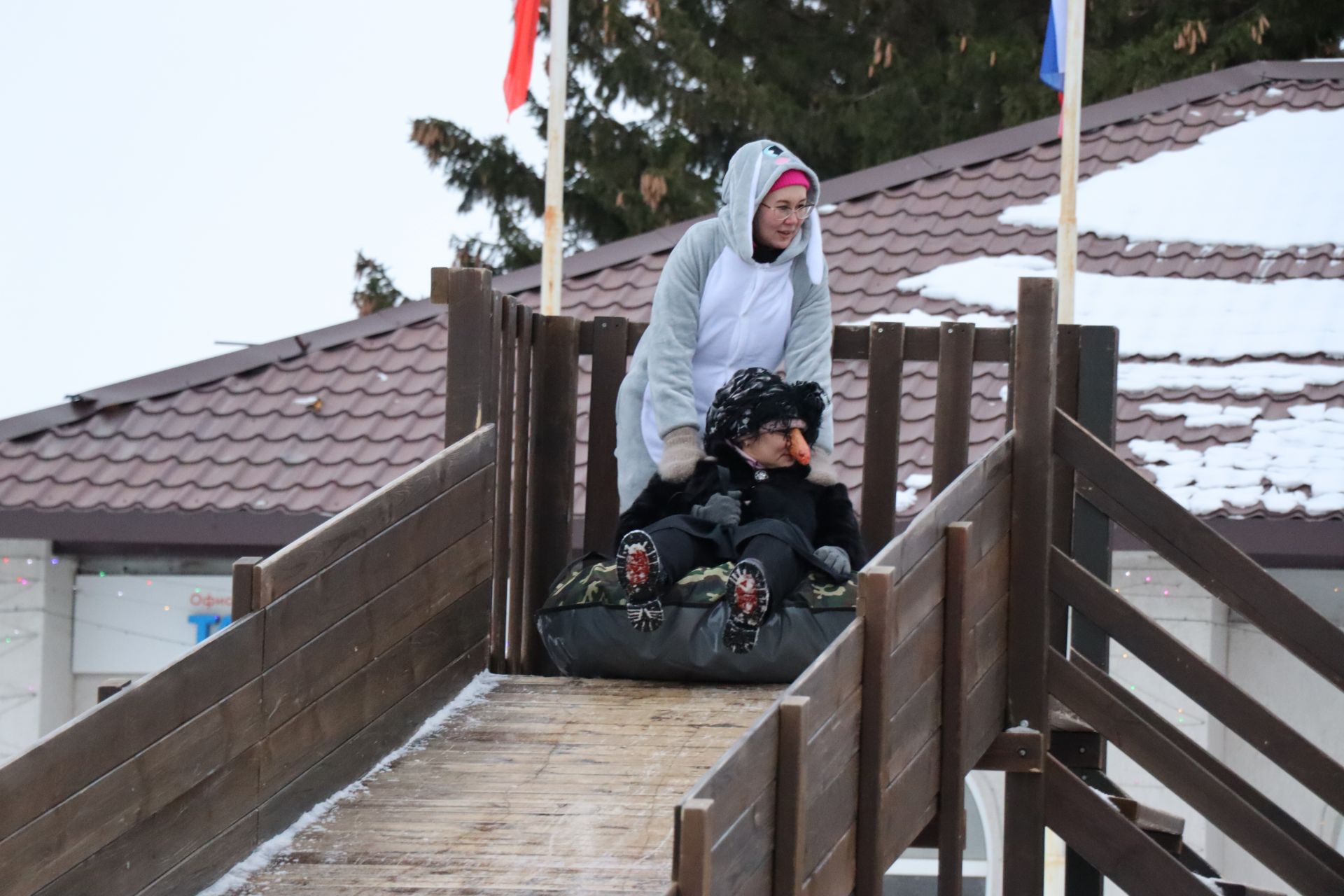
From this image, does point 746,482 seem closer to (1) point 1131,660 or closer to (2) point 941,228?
(1) point 1131,660

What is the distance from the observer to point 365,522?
356 cm

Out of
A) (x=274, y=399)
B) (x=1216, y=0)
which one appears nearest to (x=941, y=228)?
(x=274, y=399)

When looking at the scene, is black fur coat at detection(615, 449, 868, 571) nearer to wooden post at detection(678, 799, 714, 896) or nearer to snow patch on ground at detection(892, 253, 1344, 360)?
wooden post at detection(678, 799, 714, 896)

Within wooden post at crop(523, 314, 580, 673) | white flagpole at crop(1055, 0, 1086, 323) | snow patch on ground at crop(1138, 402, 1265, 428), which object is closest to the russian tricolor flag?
white flagpole at crop(1055, 0, 1086, 323)

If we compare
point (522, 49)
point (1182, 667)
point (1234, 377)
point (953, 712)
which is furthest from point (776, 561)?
point (522, 49)

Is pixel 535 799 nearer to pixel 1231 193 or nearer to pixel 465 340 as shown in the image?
pixel 465 340

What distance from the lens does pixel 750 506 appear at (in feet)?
14.2

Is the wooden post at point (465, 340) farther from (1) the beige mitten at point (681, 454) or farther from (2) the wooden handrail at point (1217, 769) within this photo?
(2) the wooden handrail at point (1217, 769)

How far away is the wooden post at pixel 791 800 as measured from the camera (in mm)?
2836

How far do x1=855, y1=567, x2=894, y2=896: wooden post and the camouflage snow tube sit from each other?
0.71 meters

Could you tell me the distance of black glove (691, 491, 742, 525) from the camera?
4.26 m

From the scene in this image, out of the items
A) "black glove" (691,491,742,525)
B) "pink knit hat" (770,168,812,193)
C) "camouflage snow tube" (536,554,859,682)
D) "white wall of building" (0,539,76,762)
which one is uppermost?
"pink knit hat" (770,168,812,193)

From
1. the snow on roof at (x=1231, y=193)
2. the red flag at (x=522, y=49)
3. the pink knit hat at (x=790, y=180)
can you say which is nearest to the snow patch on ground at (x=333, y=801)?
the pink knit hat at (x=790, y=180)

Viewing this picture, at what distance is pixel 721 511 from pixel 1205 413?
435 cm
